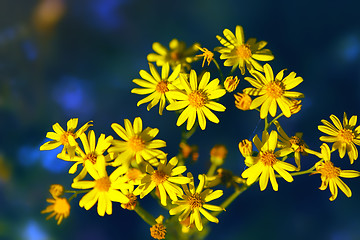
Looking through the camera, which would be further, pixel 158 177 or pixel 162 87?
pixel 162 87

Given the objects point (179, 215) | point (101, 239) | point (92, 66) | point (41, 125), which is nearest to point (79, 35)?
point (92, 66)

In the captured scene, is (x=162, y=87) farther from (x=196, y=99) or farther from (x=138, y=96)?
(x=138, y=96)

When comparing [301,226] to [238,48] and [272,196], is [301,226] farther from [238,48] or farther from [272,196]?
[238,48]

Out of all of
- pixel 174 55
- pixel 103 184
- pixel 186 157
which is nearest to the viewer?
pixel 103 184

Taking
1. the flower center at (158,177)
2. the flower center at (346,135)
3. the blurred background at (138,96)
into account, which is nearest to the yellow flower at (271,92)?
the flower center at (346,135)

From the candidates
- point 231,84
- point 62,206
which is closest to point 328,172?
point 231,84

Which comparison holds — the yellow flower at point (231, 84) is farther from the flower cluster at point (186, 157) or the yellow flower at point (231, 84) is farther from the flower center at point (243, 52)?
the flower center at point (243, 52)

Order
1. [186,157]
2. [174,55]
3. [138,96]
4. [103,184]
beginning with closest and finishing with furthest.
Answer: [103,184]
[186,157]
[174,55]
[138,96]

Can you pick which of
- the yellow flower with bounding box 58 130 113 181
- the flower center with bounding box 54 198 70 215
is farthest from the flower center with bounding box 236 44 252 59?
the flower center with bounding box 54 198 70 215
